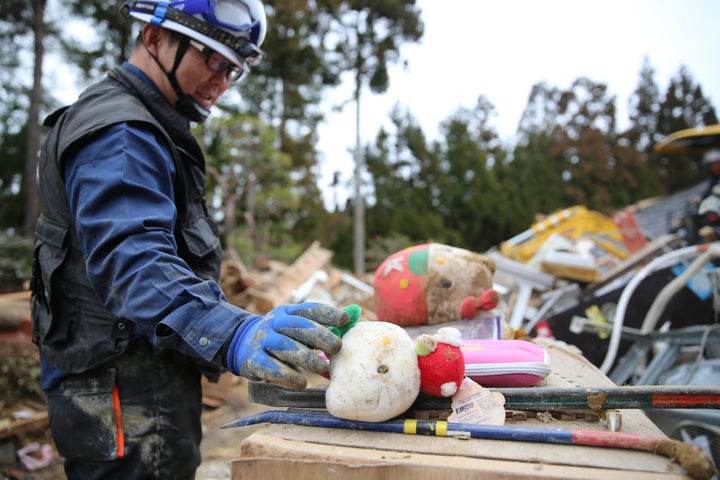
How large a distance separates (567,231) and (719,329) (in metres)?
5.82

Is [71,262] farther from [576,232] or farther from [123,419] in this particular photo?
[576,232]

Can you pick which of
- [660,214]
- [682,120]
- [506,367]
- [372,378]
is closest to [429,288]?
[506,367]

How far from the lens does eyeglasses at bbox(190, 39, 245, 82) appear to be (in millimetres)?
1711

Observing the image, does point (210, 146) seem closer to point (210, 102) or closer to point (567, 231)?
point (567, 231)

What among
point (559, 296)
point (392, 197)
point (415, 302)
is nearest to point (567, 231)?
point (559, 296)

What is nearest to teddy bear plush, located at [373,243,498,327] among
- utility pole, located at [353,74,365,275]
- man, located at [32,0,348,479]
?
man, located at [32,0,348,479]

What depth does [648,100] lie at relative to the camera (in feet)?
102

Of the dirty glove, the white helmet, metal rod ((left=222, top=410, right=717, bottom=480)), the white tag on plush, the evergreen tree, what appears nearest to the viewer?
metal rod ((left=222, top=410, right=717, bottom=480))

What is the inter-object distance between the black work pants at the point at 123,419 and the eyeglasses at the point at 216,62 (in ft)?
3.30

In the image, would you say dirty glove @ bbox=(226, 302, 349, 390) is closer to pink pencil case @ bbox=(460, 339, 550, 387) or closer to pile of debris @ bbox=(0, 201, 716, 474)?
pink pencil case @ bbox=(460, 339, 550, 387)

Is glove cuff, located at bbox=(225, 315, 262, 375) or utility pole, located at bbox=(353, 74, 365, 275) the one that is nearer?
glove cuff, located at bbox=(225, 315, 262, 375)

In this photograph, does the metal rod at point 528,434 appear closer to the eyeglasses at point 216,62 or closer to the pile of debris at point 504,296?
the pile of debris at point 504,296

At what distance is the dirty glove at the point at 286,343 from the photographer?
41.0 inches

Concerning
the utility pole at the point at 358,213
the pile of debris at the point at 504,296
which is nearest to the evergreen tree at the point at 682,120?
the utility pole at the point at 358,213
